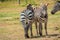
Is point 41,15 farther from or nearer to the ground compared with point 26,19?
farther from the ground

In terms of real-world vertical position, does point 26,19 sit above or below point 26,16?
below

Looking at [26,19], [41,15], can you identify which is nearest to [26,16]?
[26,19]

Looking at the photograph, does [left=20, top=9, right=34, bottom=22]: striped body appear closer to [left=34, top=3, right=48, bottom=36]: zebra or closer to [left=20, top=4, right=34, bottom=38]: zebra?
[left=20, top=4, right=34, bottom=38]: zebra

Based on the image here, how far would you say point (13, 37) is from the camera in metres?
12.4

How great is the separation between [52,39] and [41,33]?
120cm

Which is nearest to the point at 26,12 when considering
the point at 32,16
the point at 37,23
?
the point at 32,16

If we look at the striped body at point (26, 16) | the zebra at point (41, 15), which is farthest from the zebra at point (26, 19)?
the zebra at point (41, 15)

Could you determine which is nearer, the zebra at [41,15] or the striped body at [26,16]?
the striped body at [26,16]

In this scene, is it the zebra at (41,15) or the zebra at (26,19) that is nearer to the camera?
the zebra at (26,19)

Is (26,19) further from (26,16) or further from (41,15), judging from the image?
(41,15)

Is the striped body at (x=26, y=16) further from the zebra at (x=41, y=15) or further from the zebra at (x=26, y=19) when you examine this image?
the zebra at (x=41, y=15)

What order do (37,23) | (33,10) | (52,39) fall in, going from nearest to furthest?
1. (52,39)
2. (33,10)
3. (37,23)

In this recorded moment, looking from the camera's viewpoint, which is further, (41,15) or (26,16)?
(41,15)

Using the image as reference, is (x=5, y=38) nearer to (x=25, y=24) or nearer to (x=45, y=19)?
(x=25, y=24)
